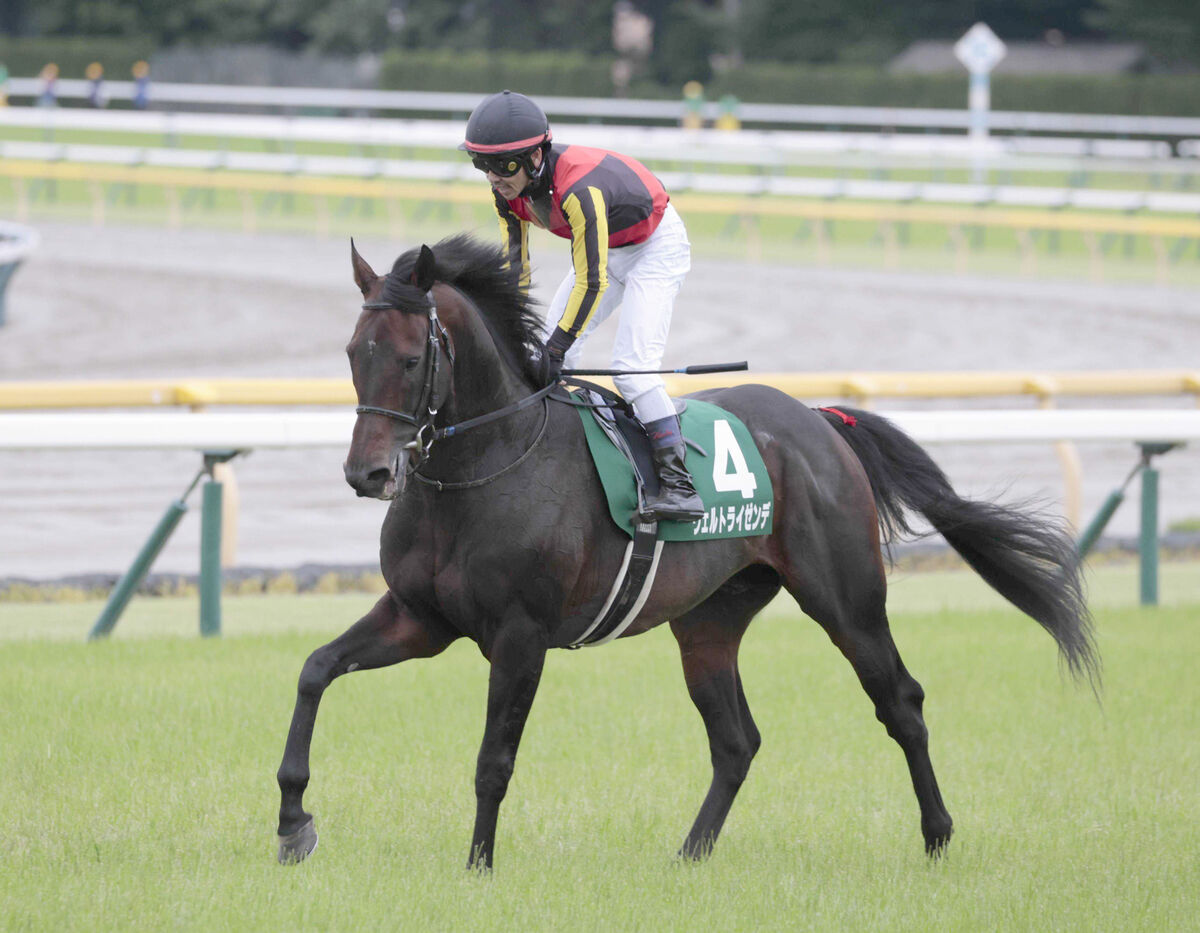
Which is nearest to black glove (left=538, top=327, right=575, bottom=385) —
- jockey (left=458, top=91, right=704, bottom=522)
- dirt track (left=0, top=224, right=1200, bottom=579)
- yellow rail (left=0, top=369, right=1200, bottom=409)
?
jockey (left=458, top=91, right=704, bottom=522)

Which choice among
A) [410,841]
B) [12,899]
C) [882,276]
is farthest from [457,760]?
[882,276]

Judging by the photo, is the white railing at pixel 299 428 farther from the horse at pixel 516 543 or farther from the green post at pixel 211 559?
the horse at pixel 516 543

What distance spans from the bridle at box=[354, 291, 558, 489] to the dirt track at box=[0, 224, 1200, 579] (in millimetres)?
4722

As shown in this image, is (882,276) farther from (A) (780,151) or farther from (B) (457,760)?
(B) (457,760)

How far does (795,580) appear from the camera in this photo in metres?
5.15

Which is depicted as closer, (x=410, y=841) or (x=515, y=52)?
(x=410, y=841)

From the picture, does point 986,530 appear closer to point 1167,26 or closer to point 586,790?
point 586,790

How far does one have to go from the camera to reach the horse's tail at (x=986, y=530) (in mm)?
5531

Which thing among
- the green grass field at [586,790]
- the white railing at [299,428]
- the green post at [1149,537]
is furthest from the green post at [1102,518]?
the green grass field at [586,790]

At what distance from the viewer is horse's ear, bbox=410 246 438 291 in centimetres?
431

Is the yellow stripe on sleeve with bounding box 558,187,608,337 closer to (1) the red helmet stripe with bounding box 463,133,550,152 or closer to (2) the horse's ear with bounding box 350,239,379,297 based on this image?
(1) the red helmet stripe with bounding box 463,133,550,152

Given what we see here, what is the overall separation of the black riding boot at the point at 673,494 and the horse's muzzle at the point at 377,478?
817mm

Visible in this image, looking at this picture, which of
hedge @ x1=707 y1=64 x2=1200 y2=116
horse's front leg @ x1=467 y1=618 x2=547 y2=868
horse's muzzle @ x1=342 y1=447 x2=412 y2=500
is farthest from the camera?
hedge @ x1=707 y1=64 x2=1200 y2=116

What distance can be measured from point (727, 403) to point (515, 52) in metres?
45.5
